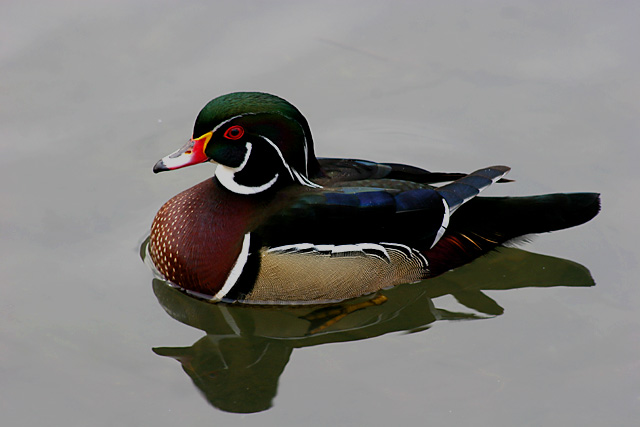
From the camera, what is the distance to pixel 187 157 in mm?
5660

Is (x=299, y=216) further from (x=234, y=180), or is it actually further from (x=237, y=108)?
(x=237, y=108)

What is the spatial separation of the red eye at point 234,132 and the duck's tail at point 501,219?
1411 mm

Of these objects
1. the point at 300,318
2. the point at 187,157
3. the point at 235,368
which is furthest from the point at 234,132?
the point at 235,368

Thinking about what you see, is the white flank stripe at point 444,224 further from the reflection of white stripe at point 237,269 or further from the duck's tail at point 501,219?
the reflection of white stripe at point 237,269

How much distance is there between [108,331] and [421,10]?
397 centimetres

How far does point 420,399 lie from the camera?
17.7 feet

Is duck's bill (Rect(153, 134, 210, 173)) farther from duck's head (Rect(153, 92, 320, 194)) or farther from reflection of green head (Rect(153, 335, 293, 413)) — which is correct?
reflection of green head (Rect(153, 335, 293, 413))

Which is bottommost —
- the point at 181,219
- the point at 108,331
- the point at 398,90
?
the point at 108,331

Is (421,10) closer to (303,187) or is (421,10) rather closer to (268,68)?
(268,68)

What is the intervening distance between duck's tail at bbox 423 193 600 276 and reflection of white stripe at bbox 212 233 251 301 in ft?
3.80

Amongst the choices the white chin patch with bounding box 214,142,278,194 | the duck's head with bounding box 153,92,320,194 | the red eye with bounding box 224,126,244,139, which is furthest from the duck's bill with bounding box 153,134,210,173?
the white chin patch with bounding box 214,142,278,194

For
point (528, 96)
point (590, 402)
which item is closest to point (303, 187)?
point (590, 402)

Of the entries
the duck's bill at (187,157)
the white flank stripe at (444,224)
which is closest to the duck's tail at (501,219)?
the white flank stripe at (444,224)

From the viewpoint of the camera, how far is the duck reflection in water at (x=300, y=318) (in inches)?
217
